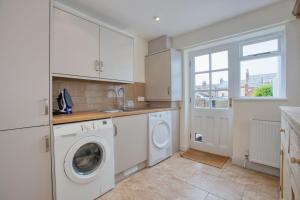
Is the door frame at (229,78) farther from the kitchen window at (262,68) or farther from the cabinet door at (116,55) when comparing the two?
the cabinet door at (116,55)

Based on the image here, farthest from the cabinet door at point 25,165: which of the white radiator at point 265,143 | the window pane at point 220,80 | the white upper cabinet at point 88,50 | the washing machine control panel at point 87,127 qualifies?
the window pane at point 220,80

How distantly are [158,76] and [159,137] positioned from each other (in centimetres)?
118

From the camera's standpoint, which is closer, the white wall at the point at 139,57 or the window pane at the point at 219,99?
the window pane at the point at 219,99

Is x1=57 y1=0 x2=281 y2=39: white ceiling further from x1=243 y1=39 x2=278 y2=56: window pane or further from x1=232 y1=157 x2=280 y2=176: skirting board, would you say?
x1=232 y1=157 x2=280 y2=176: skirting board

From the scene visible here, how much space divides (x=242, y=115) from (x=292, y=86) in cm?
71

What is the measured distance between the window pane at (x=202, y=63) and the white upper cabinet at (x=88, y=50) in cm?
139

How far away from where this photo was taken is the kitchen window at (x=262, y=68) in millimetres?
2129

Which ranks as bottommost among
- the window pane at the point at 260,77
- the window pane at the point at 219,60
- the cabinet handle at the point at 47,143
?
A: the cabinet handle at the point at 47,143

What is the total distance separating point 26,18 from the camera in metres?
1.21

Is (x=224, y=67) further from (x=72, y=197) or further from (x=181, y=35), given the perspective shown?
(x=72, y=197)

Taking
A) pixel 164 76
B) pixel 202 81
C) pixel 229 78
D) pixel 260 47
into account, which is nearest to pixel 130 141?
pixel 164 76

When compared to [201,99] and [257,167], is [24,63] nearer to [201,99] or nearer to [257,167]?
[201,99]

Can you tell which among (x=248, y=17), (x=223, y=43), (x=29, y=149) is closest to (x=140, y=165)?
(x=29, y=149)

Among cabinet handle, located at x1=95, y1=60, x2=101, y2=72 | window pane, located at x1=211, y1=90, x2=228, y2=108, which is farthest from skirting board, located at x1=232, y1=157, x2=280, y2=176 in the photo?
cabinet handle, located at x1=95, y1=60, x2=101, y2=72
